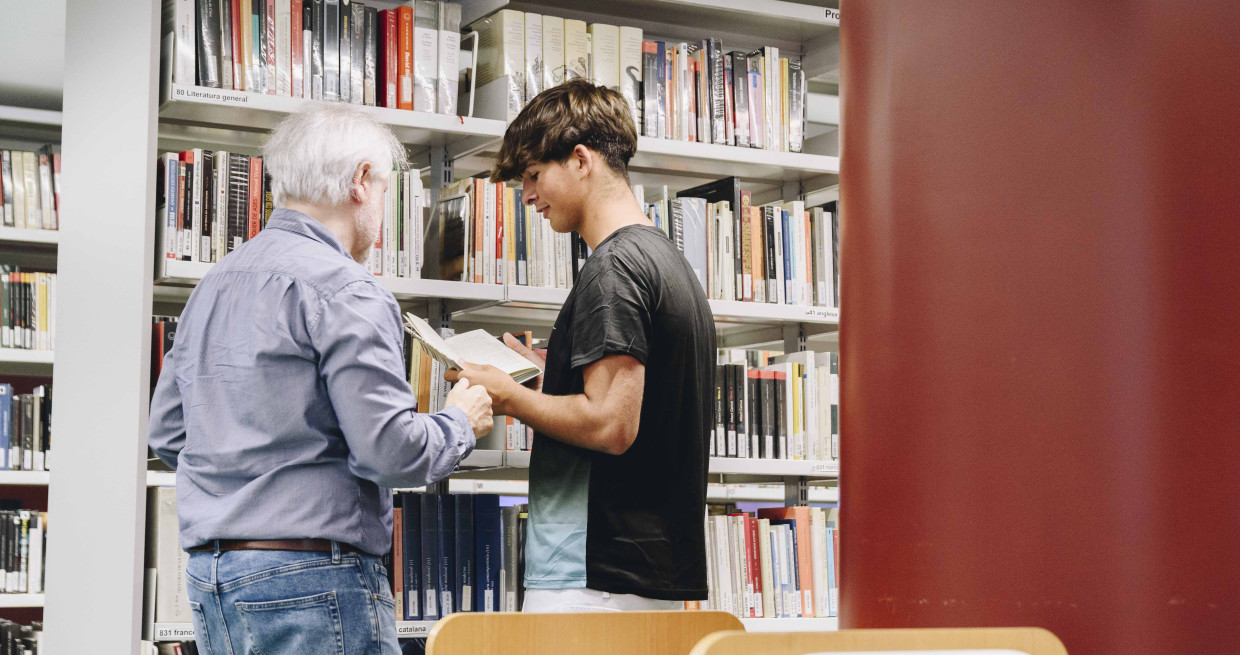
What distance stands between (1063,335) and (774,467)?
6.54ft

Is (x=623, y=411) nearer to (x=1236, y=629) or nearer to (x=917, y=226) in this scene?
(x=917, y=226)

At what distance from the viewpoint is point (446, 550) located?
9.29ft

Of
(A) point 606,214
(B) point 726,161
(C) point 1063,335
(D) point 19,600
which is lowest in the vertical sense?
(D) point 19,600

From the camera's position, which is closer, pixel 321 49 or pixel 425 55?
pixel 321 49

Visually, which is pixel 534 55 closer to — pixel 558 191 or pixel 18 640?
pixel 558 191

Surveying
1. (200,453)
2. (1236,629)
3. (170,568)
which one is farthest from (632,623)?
(170,568)

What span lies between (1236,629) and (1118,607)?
10 cm

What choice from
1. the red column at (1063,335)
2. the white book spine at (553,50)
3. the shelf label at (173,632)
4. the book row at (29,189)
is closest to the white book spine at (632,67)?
the white book spine at (553,50)

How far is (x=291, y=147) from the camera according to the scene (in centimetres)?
196

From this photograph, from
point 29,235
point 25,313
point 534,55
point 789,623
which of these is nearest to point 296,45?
point 534,55

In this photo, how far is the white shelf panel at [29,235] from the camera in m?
4.82

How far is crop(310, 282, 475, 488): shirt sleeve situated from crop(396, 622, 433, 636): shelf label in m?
1.03

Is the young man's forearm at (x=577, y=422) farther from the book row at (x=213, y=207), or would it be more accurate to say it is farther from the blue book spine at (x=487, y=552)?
the blue book spine at (x=487, y=552)

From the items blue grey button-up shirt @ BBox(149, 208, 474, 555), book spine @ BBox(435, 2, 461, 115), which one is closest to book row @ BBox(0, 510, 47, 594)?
book spine @ BBox(435, 2, 461, 115)
